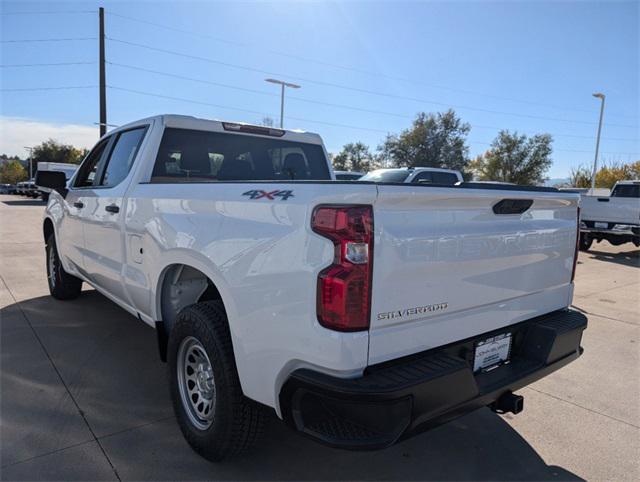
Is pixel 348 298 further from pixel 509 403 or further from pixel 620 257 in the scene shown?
pixel 620 257

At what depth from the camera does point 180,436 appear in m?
2.88

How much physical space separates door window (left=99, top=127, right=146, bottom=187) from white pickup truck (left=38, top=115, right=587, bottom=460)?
52 centimetres

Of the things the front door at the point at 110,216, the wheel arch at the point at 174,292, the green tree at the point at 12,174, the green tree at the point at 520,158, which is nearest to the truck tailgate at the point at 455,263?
the wheel arch at the point at 174,292

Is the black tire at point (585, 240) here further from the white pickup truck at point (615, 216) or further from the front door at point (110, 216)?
the front door at point (110, 216)

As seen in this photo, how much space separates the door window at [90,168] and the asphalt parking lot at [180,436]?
1.48m

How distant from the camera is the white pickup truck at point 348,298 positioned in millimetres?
1859

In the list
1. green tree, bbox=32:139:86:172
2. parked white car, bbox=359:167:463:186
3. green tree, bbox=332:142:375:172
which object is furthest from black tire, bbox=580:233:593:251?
green tree, bbox=32:139:86:172

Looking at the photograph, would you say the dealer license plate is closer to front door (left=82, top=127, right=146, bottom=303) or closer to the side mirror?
front door (left=82, top=127, right=146, bottom=303)

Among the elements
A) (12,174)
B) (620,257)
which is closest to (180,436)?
(620,257)

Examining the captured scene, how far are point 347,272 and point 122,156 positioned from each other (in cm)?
299

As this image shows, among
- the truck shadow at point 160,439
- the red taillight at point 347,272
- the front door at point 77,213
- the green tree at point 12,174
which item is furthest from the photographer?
the green tree at point 12,174

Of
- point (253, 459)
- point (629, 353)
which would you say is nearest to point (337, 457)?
point (253, 459)

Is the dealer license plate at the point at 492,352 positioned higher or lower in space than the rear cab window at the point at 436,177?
lower

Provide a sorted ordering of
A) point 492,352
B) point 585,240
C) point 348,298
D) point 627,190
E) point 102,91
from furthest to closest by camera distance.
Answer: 1. point 102,91
2. point 585,240
3. point 627,190
4. point 492,352
5. point 348,298
